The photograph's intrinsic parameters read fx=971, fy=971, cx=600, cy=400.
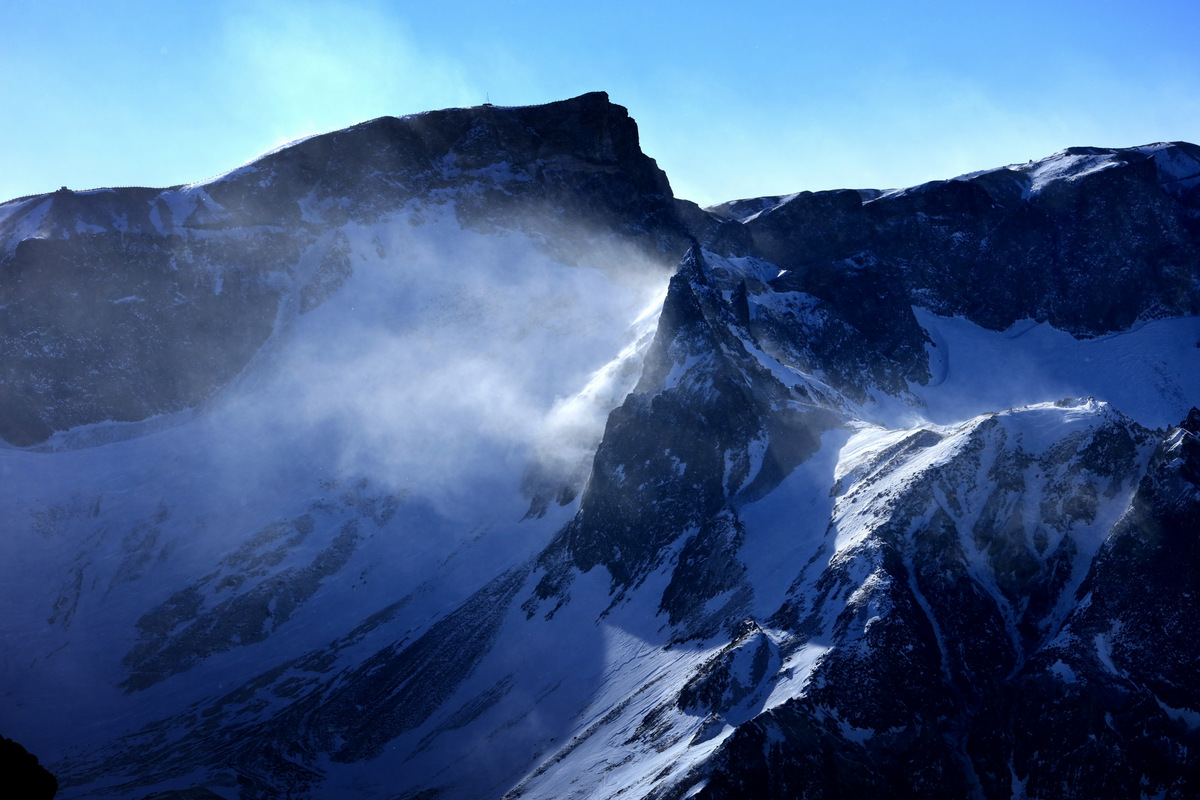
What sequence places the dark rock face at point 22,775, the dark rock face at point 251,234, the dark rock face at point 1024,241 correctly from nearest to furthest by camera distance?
the dark rock face at point 22,775
the dark rock face at point 251,234
the dark rock face at point 1024,241

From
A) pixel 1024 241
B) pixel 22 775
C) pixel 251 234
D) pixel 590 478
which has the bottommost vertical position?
pixel 590 478

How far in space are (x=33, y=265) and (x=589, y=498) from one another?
9106cm

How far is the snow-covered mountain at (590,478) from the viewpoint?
67312mm

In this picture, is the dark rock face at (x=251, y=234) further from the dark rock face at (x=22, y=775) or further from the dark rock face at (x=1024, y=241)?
the dark rock face at (x=22, y=775)

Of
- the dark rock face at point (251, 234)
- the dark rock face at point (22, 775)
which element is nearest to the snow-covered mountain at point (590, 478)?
the dark rock face at point (251, 234)

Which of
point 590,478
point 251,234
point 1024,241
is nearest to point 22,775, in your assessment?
point 590,478

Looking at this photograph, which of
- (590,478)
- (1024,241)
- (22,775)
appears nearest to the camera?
(22,775)

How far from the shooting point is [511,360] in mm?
139625

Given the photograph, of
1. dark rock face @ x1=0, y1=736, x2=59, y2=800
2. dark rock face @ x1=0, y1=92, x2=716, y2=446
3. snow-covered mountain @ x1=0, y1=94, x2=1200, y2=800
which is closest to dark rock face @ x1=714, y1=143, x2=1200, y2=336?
snow-covered mountain @ x1=0, y1=94, x2=1200, y2=800

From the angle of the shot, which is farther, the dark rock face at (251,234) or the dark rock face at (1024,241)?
→ the dark rock face at (1024,241)

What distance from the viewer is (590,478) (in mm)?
113938

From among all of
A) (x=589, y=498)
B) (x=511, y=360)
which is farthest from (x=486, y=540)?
(x=511, y=360)

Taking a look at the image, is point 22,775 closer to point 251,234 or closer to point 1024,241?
point 251,234

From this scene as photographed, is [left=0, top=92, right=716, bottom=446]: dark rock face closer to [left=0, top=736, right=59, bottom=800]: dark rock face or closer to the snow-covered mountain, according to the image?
the snow-covered mountain
